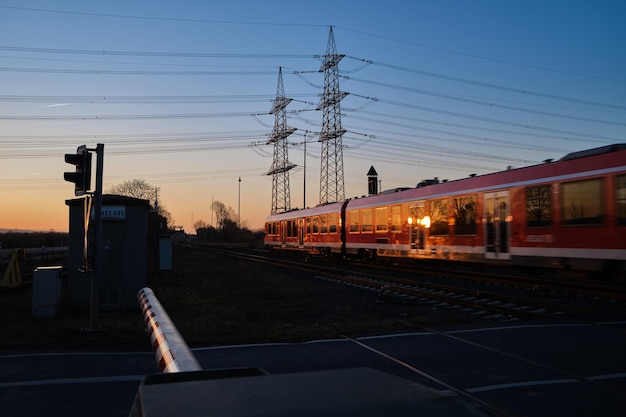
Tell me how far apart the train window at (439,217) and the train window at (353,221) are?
7380 mm

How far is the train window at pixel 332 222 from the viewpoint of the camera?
30750 mm

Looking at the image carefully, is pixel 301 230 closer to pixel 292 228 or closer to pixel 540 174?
pixel 292 228

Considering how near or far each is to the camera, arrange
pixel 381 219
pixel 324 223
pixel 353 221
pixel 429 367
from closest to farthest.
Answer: pixel 429 367
pixel 381 219
pixel 353 221
pixel 324 223

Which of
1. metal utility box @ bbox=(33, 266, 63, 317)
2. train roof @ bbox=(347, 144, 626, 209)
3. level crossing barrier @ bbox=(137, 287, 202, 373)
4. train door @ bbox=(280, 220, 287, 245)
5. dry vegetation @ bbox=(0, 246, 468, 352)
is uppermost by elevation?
train roof @ bbox=(347, 144, 626, 209)

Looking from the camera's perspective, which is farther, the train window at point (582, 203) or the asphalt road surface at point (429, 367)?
the train window at point (582, 203)

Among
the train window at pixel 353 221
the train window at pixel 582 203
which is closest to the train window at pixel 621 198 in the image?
the train window at pixel 582 203

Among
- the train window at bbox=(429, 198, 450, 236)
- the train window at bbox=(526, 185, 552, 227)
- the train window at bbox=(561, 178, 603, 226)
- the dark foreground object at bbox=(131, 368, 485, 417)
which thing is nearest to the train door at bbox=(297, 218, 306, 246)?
the train window at bbox=(429, 198, 450, 236)

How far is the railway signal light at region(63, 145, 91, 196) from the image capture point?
9289 mm

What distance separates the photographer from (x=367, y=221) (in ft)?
85.8

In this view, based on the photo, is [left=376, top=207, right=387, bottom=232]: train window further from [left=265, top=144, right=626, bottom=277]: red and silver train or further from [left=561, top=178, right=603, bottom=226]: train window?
[left=561, top=178, right=603, bottom=226]: train window

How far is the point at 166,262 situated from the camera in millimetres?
19094

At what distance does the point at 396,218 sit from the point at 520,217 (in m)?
7.92

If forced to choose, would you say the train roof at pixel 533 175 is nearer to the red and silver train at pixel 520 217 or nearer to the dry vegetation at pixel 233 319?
the red and silver train at pixel 520 217

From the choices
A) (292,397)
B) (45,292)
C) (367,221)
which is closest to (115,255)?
(45,292)
